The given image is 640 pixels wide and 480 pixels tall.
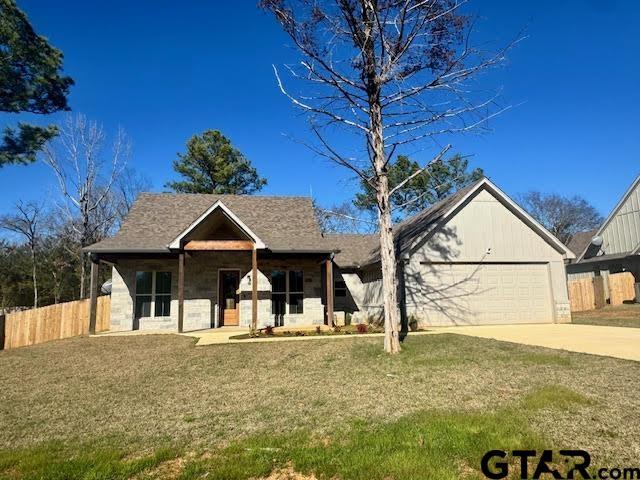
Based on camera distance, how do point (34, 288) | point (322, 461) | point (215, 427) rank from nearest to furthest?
point (322, 461) < point (215, 427) < point (34, 288)

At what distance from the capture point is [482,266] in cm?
1647

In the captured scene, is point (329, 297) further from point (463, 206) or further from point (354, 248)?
point (354, 248)

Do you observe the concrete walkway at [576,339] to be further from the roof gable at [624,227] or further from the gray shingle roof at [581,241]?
the gray shingle roof at [581,241]

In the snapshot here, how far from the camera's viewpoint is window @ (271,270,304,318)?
17578mm

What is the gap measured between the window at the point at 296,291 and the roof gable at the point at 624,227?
58.9ft

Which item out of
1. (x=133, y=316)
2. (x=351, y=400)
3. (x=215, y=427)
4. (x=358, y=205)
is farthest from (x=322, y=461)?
(x=358, y=205)

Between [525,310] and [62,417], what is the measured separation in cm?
1544

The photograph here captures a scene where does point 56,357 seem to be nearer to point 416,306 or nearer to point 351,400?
point 351,400

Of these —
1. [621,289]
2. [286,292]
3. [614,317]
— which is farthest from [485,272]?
[621,289]

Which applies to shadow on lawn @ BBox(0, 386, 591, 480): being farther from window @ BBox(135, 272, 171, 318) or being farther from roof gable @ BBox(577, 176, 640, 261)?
roof gable @ BBox(577, 176, 640, 261)

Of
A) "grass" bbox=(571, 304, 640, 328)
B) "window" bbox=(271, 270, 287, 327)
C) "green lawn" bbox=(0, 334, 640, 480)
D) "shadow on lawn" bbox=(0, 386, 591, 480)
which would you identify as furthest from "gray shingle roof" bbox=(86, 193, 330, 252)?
"shadow on lawn" bbox=(0, 386, 591, 480)

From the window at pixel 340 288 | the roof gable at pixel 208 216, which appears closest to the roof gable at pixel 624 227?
the window at pixel 340 288

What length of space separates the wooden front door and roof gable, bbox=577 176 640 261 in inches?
809

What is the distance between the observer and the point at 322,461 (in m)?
3.83
